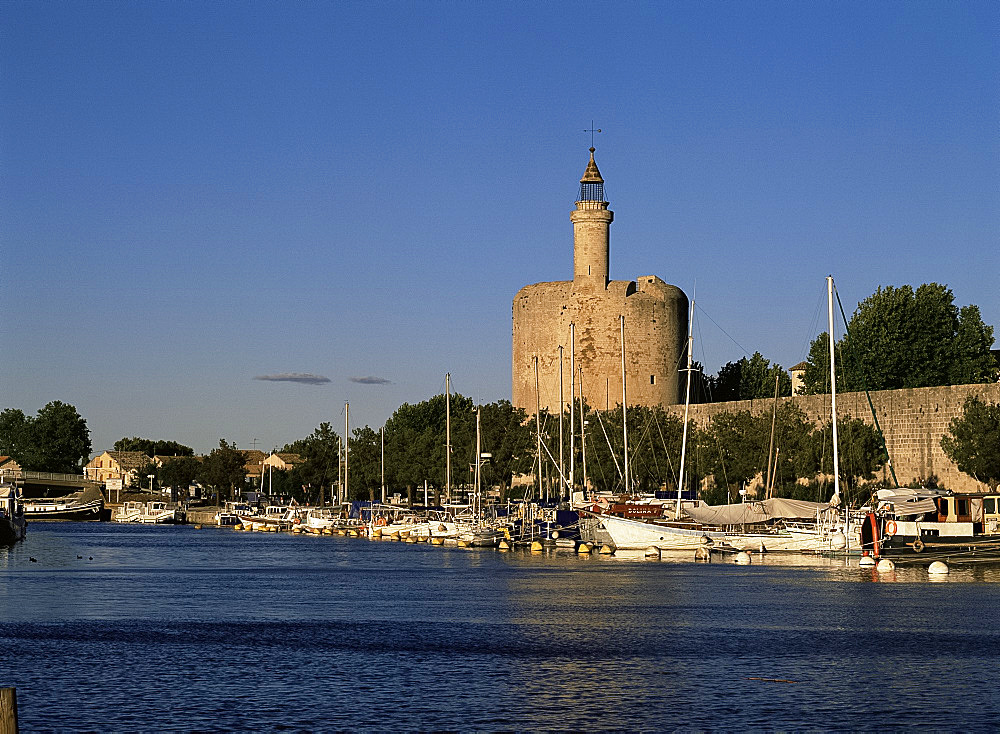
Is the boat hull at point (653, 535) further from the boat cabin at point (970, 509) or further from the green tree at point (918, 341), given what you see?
the green tree at point (918, 341)

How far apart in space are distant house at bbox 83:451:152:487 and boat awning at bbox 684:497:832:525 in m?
131

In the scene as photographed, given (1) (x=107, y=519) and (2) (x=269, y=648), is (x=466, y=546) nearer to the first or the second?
(2) (x=269, y=648)

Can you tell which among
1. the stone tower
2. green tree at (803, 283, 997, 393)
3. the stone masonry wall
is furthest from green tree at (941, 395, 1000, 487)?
the stone tower

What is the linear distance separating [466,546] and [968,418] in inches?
849

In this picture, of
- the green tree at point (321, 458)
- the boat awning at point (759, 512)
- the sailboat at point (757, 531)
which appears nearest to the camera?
the sailboat at point (757, 531)

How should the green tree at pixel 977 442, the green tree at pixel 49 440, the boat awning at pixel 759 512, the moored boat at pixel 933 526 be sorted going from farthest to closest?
1. the green tree at pixel 49 440
2. the green tree at pixel 977 442
3. the boat awning at pixel 759 512
4. the moored boat at pixel 933 526

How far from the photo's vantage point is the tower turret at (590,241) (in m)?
82.4

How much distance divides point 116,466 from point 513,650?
162299 mm

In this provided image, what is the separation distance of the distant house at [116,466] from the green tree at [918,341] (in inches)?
4540

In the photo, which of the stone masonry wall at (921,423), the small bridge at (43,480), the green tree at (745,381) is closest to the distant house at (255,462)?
the small bridge at (43,480)

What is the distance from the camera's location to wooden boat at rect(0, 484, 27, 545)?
6575 cm

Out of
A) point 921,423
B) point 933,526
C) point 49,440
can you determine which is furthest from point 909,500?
point 49,440

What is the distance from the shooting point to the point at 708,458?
195 feet

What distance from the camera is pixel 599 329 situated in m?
81.3
